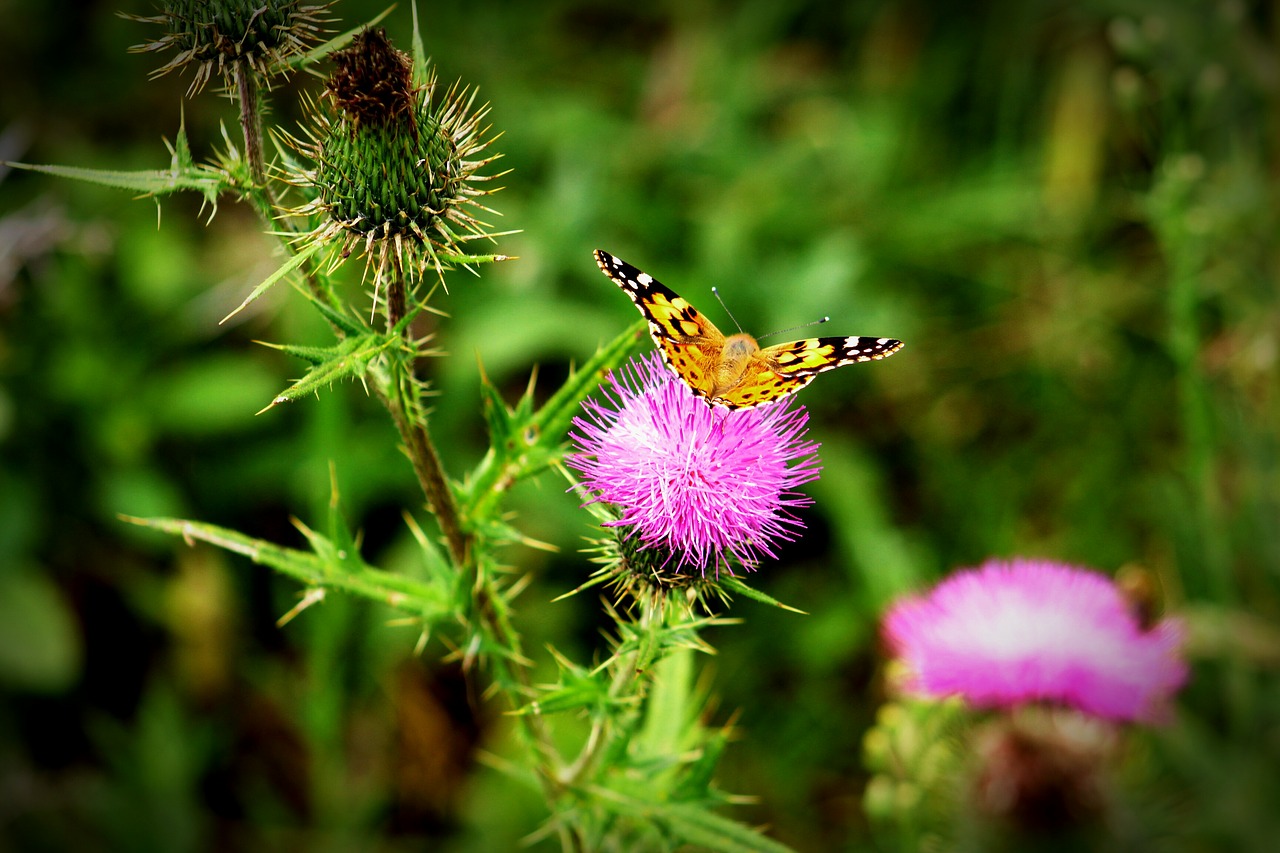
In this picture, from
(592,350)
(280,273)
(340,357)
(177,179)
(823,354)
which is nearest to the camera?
(280,273)

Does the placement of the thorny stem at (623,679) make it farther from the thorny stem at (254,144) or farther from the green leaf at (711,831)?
the thorny stem at (254,144)

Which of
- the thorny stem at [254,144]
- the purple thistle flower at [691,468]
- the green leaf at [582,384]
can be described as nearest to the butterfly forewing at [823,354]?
the purple thistle flower at [691,468]

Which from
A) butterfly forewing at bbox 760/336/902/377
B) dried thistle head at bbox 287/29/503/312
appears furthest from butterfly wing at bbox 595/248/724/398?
dried thistle head at bbox 287/29/503/312

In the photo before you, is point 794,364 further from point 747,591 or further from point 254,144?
point 254,144

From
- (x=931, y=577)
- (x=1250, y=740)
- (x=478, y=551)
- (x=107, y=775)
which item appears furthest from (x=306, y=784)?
(x=1250, y=740)

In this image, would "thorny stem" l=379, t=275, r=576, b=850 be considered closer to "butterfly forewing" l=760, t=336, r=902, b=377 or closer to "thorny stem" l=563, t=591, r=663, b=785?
"thorny stem" l=563, t=591, r=663, b=785

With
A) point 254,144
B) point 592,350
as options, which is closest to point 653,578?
point 254,144
